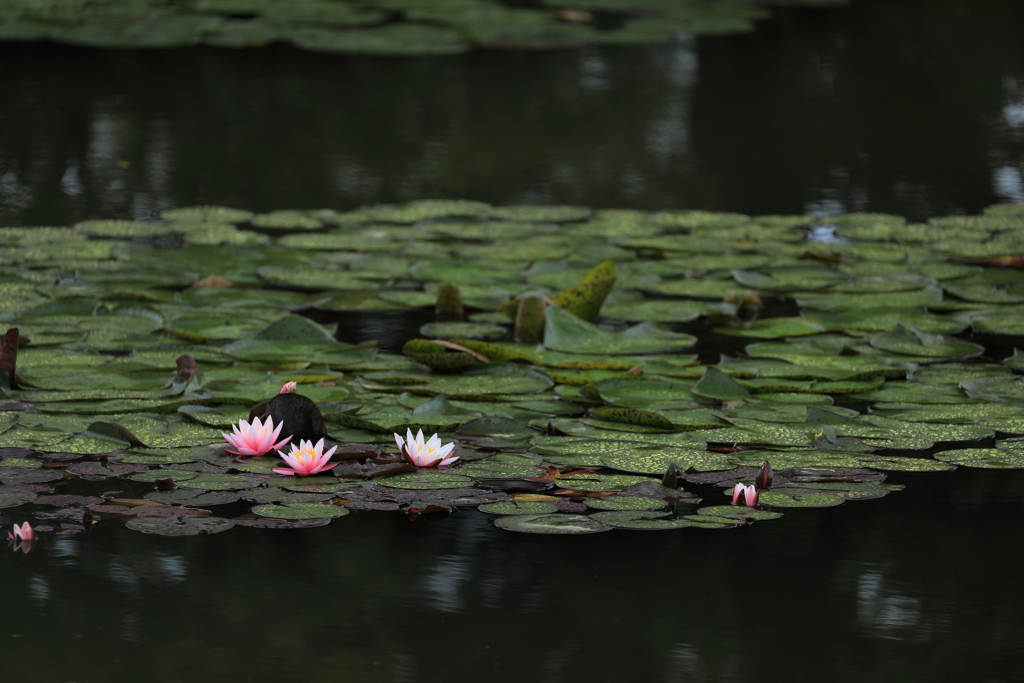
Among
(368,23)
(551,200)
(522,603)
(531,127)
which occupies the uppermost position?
(368,23)

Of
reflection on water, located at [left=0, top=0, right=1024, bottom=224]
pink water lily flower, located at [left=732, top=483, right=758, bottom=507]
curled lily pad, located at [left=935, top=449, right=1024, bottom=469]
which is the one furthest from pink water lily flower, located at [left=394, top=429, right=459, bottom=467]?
reflection on water, located at [left=0, top=0, right=1024, bottom=224]

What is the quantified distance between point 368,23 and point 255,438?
7.24 meters

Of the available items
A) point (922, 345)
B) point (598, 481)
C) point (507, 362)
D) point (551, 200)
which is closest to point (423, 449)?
point (598, 481)

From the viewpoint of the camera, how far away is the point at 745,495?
206 cm

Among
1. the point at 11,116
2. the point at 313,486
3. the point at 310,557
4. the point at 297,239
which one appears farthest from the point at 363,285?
the point at 11,116

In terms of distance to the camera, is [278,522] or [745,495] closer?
[278,522]

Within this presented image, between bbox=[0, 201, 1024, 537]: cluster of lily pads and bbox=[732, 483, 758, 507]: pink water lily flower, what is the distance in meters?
0.01

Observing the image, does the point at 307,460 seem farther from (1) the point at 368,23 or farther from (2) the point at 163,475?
(1) the point at 368,23

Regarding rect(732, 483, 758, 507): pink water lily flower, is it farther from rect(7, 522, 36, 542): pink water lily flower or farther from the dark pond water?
rect(7, 522, 36, 542): pink water lily flower

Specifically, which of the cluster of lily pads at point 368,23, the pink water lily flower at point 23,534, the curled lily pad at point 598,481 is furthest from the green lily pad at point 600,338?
the cluster of lily pads at point 368,23

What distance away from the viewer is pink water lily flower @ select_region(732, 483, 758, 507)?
2.05 m

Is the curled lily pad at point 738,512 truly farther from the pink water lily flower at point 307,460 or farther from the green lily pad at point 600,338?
the green lily pad at point 600,338

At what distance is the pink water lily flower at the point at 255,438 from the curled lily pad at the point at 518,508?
40 centimetres

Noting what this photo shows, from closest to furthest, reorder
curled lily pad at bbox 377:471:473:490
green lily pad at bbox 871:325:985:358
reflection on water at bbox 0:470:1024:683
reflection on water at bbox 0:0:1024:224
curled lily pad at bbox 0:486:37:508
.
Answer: reflection on water at bbox 0:470:1024:683, curled lily pad at bbox 0:486:37:508, curled lily pad at bbox 377:471:473:490, green lily pad at bbox 871:325:985:358, reflection on water at bbox 0:0:1024:224
